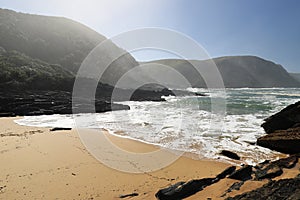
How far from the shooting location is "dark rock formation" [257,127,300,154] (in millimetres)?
9492

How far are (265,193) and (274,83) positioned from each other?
682 feet

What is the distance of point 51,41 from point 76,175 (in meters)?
83.6

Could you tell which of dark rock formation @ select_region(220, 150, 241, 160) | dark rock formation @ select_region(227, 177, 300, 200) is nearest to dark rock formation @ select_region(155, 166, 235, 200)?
dark rock formation @ select_region(227, 177, 300, 200)

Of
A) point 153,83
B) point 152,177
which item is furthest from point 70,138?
point 153,83

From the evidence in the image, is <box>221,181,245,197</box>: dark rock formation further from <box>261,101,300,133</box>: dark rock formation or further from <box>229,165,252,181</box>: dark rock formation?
<box>261,101,300,133</box>: dark rock formation

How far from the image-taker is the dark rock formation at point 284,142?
949 centimetres

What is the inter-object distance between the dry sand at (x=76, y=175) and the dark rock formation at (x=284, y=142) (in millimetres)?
3464

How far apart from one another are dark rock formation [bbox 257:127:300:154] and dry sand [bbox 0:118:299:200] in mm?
3464

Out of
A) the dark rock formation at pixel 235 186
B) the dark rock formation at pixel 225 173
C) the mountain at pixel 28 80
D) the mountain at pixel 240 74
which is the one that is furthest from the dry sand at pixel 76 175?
the mountain at pixel 240 74

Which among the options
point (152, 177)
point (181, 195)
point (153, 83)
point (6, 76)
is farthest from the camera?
point (153, 83)

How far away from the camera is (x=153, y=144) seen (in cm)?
1167

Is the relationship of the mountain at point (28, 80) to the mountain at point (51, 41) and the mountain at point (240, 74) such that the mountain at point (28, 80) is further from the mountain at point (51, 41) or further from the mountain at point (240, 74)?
the mountain at point (240, 74)

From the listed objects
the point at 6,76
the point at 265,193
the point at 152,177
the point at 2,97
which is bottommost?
the point at 152,177

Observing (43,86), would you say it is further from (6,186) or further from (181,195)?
(181,195)
